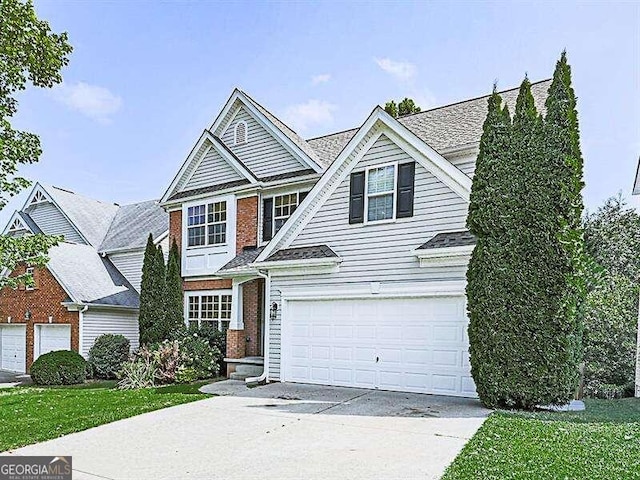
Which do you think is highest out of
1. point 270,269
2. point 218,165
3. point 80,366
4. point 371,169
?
point 218,165

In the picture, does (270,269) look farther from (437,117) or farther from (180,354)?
(437,117)

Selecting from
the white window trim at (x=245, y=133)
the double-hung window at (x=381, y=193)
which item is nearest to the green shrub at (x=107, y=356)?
the white window trim at (x=245, y=133)

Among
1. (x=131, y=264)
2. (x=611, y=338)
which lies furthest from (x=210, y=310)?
(x=611, y=338)

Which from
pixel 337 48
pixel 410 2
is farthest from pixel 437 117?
pixel 410 2

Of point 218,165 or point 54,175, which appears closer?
point 218,165

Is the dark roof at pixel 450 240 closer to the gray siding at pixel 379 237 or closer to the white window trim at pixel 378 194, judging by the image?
the gray siding at pixel 379 237

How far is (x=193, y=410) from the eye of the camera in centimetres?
997

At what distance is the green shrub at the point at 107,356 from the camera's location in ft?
59.3

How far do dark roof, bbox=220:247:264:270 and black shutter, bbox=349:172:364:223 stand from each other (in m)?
4.69

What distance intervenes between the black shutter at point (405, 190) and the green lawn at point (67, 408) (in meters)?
6.13

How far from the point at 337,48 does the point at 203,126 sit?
812 cm

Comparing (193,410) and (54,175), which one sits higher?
(54,175)
